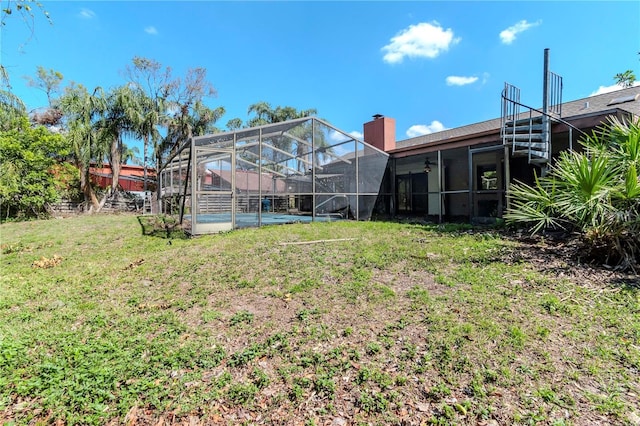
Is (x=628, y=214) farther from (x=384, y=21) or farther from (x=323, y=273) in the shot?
(x=384, y=21)

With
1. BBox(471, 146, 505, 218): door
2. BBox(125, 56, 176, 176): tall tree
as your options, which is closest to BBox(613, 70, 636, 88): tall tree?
BBox(471, 146, 505, 218): door

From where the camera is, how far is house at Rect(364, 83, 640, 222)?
26.0ft

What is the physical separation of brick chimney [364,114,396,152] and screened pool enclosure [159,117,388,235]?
2.62 metres

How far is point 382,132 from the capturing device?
1488 centimetres

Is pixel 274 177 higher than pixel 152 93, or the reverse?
Answer: pixel 152 93

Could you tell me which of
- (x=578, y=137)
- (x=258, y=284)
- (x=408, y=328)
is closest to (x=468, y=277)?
(x=408, y=328)

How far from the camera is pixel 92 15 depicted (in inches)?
296

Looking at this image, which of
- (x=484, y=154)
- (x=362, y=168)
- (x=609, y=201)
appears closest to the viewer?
(x=609, y=201)

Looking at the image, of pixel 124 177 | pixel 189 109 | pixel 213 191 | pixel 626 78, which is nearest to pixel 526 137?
pixel 213 191

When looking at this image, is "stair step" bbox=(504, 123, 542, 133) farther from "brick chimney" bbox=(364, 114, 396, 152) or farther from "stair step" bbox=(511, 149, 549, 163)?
"brick chimney" bbox=(364, 114, 396, 152)

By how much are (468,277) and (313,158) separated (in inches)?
300

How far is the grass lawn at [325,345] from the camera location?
1.98 m

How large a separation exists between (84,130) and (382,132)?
1557 centimetres

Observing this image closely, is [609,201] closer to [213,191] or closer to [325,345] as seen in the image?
[325,345]
